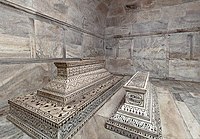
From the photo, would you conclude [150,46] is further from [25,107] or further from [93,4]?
[25,107]

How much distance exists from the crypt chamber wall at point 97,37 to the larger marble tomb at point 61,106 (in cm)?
41

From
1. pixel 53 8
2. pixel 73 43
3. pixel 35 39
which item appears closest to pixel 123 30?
pixel 73 43

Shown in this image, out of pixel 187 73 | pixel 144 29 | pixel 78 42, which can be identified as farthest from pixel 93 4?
pixel 187 73

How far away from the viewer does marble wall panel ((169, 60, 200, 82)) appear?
2510 mm

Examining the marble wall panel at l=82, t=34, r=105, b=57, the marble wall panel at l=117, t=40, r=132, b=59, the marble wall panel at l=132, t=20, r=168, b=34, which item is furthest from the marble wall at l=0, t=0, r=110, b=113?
the marble wall panel at l=132, t=20, r=168, b=34

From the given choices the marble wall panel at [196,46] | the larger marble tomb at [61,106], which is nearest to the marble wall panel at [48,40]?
the larger marble tomb at [61,106]

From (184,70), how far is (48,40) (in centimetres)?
288

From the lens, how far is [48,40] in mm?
1788

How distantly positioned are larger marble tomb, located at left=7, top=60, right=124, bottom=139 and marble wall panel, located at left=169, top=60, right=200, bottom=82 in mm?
2127

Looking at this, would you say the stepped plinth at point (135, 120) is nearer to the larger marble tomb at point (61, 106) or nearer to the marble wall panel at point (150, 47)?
the larger marble tomb at point (61, 106)

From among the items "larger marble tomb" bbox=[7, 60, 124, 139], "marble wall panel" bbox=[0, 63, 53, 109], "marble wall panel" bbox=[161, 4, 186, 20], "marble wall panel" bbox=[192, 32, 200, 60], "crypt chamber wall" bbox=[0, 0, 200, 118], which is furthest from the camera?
"marble wall panel" bbox=[161, 4, 186, 20]

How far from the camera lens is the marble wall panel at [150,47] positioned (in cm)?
283

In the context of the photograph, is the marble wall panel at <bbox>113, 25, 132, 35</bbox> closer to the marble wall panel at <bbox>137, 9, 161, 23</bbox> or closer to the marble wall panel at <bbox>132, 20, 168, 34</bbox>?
the marble wall panel at <bbox>132, 20, 168, 34</bbox>

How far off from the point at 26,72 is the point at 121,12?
297 cm
